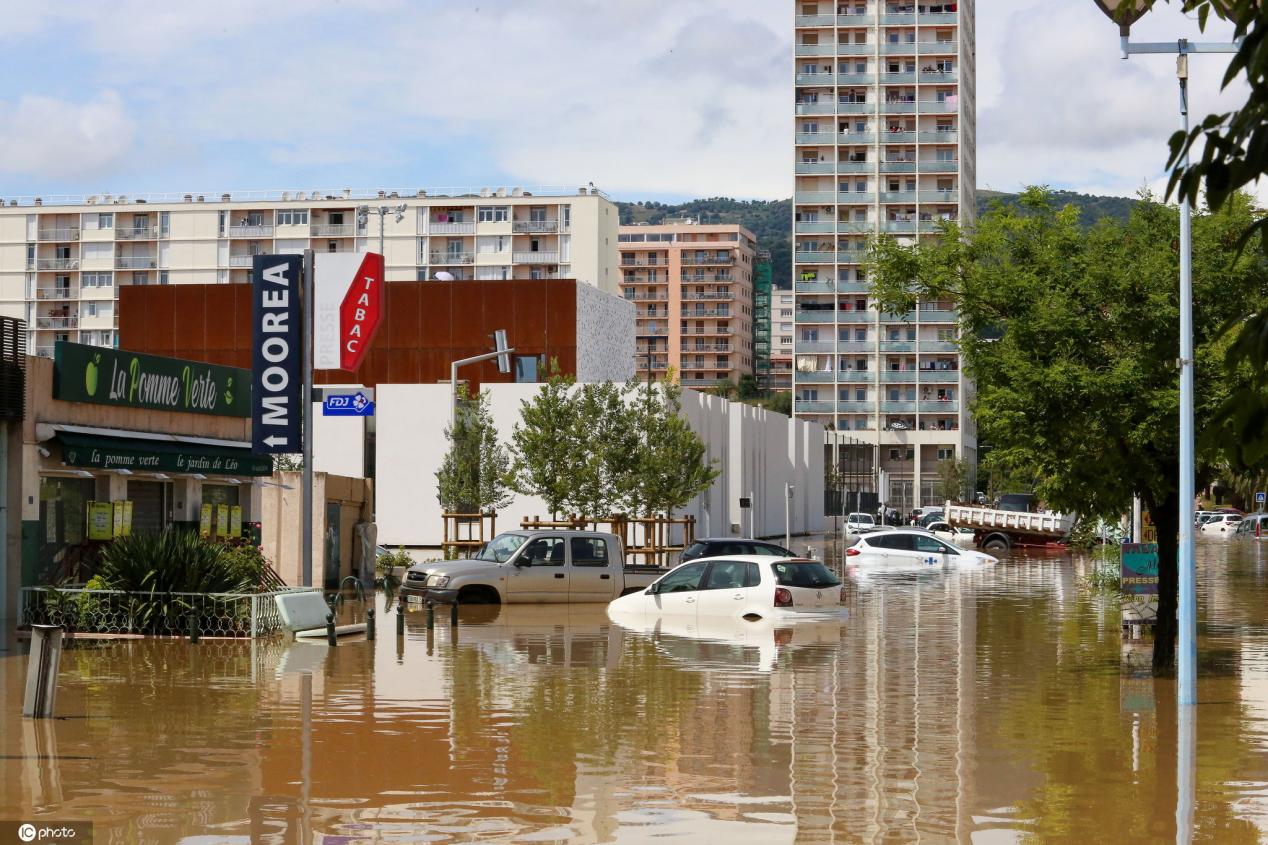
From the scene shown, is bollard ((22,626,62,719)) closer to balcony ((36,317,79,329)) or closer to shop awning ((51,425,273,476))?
shop awning ((51,425,273,476))

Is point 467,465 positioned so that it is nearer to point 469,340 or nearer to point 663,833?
point 469,340

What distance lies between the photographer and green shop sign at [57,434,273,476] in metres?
26.8

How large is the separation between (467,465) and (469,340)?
2613 centimetres

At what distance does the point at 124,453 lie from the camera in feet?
91.8

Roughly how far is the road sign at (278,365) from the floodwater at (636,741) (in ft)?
15.5

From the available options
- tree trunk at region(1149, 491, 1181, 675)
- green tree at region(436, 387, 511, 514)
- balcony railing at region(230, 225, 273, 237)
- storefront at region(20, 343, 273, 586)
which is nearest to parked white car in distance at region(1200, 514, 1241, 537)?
green tree at region(436, 387, 511, 514)

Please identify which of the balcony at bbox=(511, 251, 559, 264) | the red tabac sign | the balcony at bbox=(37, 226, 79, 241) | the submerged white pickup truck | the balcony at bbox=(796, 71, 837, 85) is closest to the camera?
the submerged white pickup truck

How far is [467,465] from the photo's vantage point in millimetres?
45250

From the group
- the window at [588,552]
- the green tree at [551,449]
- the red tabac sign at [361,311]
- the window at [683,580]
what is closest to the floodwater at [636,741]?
the window at [683,580]

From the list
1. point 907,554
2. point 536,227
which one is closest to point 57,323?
point 536,227

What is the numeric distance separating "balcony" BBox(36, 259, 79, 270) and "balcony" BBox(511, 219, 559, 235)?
39.5m

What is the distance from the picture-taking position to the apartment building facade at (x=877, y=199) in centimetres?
12406

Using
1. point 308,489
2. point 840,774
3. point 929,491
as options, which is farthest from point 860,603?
point 929,491

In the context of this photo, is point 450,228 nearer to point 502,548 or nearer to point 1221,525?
point 1221,525
